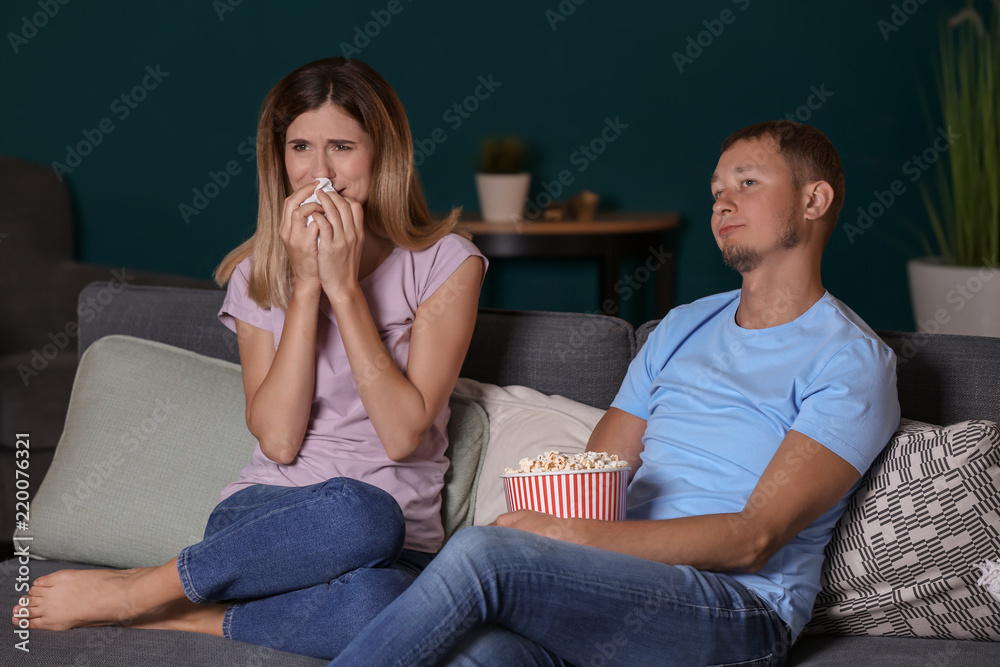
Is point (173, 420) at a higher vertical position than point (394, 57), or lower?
lower

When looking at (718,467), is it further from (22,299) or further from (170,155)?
(170,155)

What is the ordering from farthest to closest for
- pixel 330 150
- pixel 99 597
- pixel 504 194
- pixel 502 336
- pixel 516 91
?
1. pixel 516 91
2. pixel 504 194
3. pixel 502 336
4. pixel 330 150
5. pixel 99 597

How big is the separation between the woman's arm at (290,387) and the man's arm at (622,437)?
0.46 meters

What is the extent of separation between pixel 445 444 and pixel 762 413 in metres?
0.53

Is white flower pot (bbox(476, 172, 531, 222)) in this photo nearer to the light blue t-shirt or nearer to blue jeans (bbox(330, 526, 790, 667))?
the light blue t-shirt

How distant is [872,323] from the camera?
3.71 metres

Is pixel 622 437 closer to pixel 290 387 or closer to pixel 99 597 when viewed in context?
pixel 290 387

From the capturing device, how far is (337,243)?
4.71 ft

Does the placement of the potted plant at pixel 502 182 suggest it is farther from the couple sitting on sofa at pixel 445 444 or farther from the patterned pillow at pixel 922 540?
the patterned pillow at pixel 922 540

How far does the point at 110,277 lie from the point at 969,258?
2.63 meters

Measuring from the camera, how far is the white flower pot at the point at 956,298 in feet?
8.49

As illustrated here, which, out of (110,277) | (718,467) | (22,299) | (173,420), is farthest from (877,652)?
(22,299)

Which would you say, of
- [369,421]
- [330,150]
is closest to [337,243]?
[330,150]

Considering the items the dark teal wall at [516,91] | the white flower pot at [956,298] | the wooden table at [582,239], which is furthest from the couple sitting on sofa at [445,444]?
the dark teal wall at [516,91]
